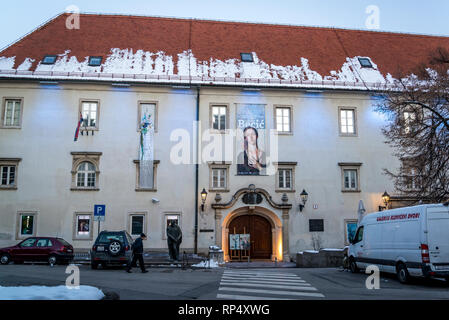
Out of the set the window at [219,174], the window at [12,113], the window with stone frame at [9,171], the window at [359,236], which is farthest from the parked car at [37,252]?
the window at [359,236]

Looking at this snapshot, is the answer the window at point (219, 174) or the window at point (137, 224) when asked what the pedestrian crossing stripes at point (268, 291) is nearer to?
the window at point (219, 174)

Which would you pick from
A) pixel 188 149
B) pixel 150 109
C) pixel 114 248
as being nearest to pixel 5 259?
pixel 114 248

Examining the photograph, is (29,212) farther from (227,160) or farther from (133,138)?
(227,160)

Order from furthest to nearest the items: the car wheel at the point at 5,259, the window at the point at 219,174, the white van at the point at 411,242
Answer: the window at the point at 219,174 < the car wheel at the point at 5,259 < the white van at the point at 411,242

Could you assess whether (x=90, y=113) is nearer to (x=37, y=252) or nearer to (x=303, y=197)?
(x=37, y=252)

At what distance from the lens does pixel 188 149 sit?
2644 centimetres

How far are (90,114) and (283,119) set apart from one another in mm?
11338

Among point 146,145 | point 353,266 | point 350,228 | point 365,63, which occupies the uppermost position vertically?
point 365,63

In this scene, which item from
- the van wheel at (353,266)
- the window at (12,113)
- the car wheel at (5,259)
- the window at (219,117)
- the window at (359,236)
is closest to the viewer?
the window at (359,236)

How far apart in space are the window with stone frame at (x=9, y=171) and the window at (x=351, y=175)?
1850 cm

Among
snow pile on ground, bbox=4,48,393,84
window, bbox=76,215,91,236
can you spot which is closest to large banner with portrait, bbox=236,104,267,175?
snow pile on ground, bbox=4,48,393,84

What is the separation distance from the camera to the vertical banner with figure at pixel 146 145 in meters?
25.9

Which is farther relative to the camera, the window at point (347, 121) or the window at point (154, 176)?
the window at point (347, 121)

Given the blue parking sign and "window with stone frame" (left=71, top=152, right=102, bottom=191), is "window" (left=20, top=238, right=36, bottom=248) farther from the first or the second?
"window with stone frame" (left=71, top=152, right=102, bottom=191)
